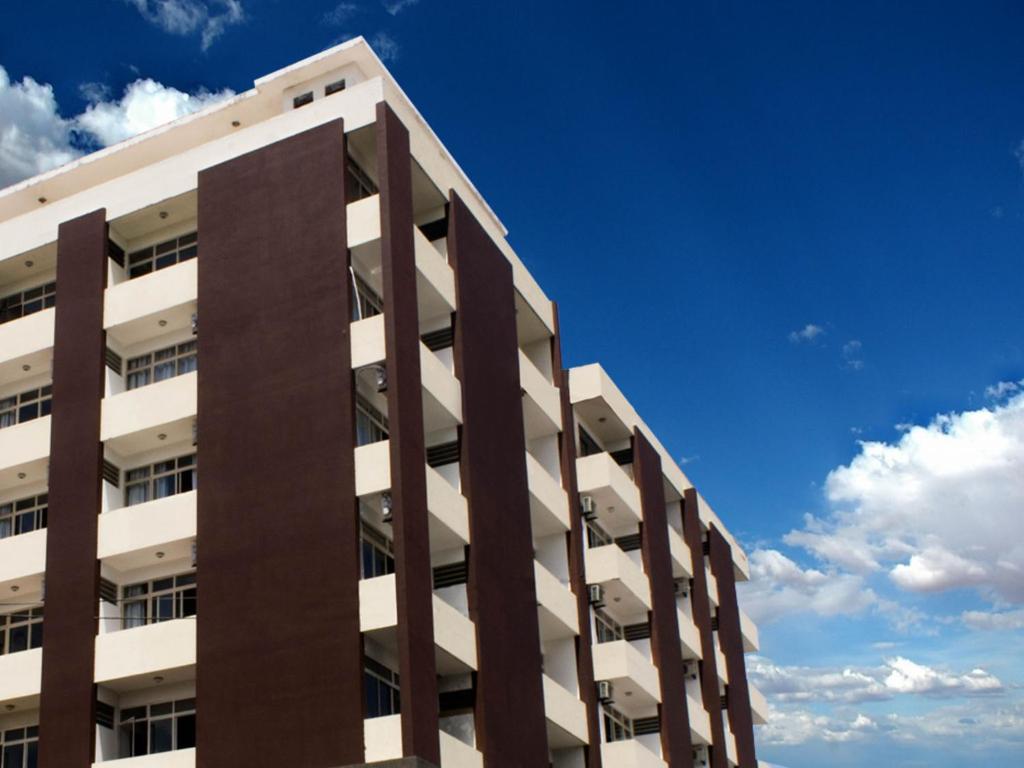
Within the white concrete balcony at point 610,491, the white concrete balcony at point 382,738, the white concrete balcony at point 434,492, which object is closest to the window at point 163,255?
the white concrete balcony at point 434,492

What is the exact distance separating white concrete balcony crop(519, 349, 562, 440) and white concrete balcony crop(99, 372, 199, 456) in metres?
11.2

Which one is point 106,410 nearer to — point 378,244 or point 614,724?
point 378,244

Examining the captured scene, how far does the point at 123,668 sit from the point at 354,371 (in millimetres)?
9374

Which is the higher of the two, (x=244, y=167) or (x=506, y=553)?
(x=244, y=167)

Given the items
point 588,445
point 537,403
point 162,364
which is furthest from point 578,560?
point 162,364

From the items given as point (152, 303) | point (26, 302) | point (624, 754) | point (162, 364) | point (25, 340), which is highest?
point (26, 302)

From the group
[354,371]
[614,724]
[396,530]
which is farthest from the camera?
[614,724]

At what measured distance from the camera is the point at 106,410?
4003cm

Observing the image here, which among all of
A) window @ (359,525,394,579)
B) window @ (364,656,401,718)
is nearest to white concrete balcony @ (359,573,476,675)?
window @ (364,656,401,718)

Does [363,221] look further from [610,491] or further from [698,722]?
[698,722]

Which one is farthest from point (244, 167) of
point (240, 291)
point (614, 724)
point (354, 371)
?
point (614, 724)

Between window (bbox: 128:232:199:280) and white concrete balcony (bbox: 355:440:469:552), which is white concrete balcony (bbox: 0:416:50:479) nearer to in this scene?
window (bbox: 128:232:199:280)

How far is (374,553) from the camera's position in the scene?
3681 centimetres

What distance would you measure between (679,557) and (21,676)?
A: 29600mm
